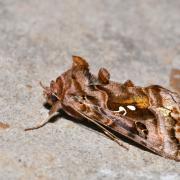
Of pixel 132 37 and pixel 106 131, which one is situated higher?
pixel 132 37

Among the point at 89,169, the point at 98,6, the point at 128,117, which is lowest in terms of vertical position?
the point at 89,169

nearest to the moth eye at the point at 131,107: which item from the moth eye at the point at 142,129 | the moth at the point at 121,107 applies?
the moth at the point at 121,107

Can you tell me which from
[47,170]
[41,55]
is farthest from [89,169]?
[41,55]

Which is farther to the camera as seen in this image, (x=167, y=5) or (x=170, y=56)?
(x=167, y=5)

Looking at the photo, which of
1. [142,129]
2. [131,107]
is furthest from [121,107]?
[142,129]

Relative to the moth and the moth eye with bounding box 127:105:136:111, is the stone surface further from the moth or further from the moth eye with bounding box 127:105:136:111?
the moth eye with bounding box 127:105:136:111

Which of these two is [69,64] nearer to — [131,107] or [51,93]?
[51,93]

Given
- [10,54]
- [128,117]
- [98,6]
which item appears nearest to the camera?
[128,117]

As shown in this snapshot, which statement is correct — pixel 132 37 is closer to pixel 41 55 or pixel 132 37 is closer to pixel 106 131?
pixel 41 55
